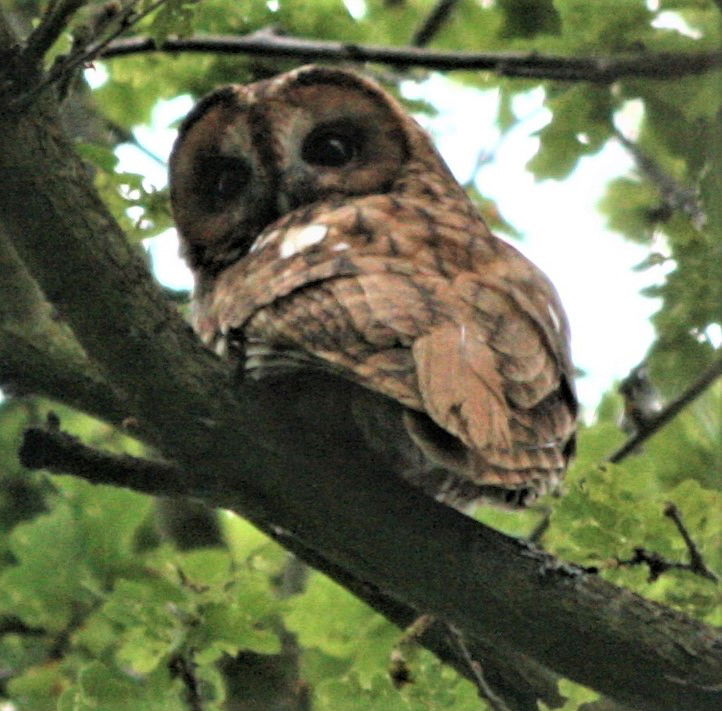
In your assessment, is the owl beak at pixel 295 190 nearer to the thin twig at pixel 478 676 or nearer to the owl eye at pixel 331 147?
the owl eye at pixel 331 147

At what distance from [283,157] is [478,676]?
139 centimetres

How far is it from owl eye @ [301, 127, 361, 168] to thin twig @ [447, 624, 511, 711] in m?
1.28

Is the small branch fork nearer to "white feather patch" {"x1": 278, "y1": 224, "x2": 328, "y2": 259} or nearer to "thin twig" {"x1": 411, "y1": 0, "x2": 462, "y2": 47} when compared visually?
"white feather patch" {"x1": 278, "y1": 224, "x2": 328, "y2": 259}

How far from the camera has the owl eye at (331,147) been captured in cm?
357

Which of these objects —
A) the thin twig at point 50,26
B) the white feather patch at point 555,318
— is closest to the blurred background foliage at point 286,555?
the thin twig at point 50,26

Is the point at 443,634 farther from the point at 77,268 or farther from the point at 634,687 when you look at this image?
the point at 77,268

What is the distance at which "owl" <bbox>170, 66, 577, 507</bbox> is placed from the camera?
7.40ft

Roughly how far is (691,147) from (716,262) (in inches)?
17.1

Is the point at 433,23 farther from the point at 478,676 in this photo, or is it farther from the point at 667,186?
the point at 478,676

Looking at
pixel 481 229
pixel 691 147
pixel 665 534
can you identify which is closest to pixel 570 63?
pixel 481 229

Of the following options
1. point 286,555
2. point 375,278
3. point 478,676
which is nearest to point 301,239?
point 375,278

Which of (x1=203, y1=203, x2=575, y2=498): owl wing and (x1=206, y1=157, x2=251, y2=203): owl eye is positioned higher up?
(x1=206, y1=157, x2=251, y2=203): owl eye

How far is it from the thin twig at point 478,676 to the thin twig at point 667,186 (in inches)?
58.3

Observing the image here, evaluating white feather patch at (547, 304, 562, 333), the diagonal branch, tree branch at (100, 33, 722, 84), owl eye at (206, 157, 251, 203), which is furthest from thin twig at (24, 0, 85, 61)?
owl eye at (206, 157, 251, 203)
